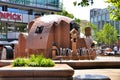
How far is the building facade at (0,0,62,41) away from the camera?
6008 cm

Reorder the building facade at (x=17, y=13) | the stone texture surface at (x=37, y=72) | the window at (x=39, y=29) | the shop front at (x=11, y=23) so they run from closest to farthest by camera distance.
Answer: the stone texture surface at (x=37, y=72) → the window at (x=39, y=29) → the shop front at (x=11, y=23) → the building facade at (x=17, y=13)

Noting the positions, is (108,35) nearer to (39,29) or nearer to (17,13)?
(17,13)

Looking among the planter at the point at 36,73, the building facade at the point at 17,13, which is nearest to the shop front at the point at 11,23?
the building facade at the point at 17,13

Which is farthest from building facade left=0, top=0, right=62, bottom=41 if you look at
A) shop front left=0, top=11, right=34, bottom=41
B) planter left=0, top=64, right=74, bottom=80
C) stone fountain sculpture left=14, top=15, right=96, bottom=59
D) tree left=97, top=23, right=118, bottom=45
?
planter left=0, top=64, right=74, bottom=80

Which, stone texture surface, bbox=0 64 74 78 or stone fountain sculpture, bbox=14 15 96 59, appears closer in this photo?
stone texture surface, bbox=0 64 74 78

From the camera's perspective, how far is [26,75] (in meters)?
10.9

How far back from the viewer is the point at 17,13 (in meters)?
63.4

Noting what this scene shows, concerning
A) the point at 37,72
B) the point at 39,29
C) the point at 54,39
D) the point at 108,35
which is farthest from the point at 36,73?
the point at 108,35

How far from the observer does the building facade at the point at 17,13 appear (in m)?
60.1

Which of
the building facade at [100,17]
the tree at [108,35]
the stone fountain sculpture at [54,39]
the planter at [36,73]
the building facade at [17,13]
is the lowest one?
the planter at [36,73]

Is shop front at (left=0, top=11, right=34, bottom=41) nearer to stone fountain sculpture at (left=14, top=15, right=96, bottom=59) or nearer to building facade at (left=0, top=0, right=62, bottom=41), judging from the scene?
building facade at (left=0, top=0, right=62, bottom=41)

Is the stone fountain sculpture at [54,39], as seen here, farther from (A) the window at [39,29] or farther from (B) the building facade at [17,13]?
(B) the building facade at [17,13]

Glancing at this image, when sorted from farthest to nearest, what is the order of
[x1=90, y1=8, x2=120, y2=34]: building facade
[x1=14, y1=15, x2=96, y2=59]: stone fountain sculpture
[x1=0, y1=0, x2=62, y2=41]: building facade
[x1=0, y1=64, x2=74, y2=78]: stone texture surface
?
[x1=90, y1=8, x2=120, y2=34]: building facade, [x1=0, y1=0, x2=62, y2=41]: building facade, [x1=14, y1=15, x2=96, y2=59]: stone fountain sculpture, [x1=0, y1=64, x2=74, y2=78]: stone texture surface

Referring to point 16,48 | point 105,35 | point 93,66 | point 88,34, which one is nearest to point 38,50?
point 16,48
